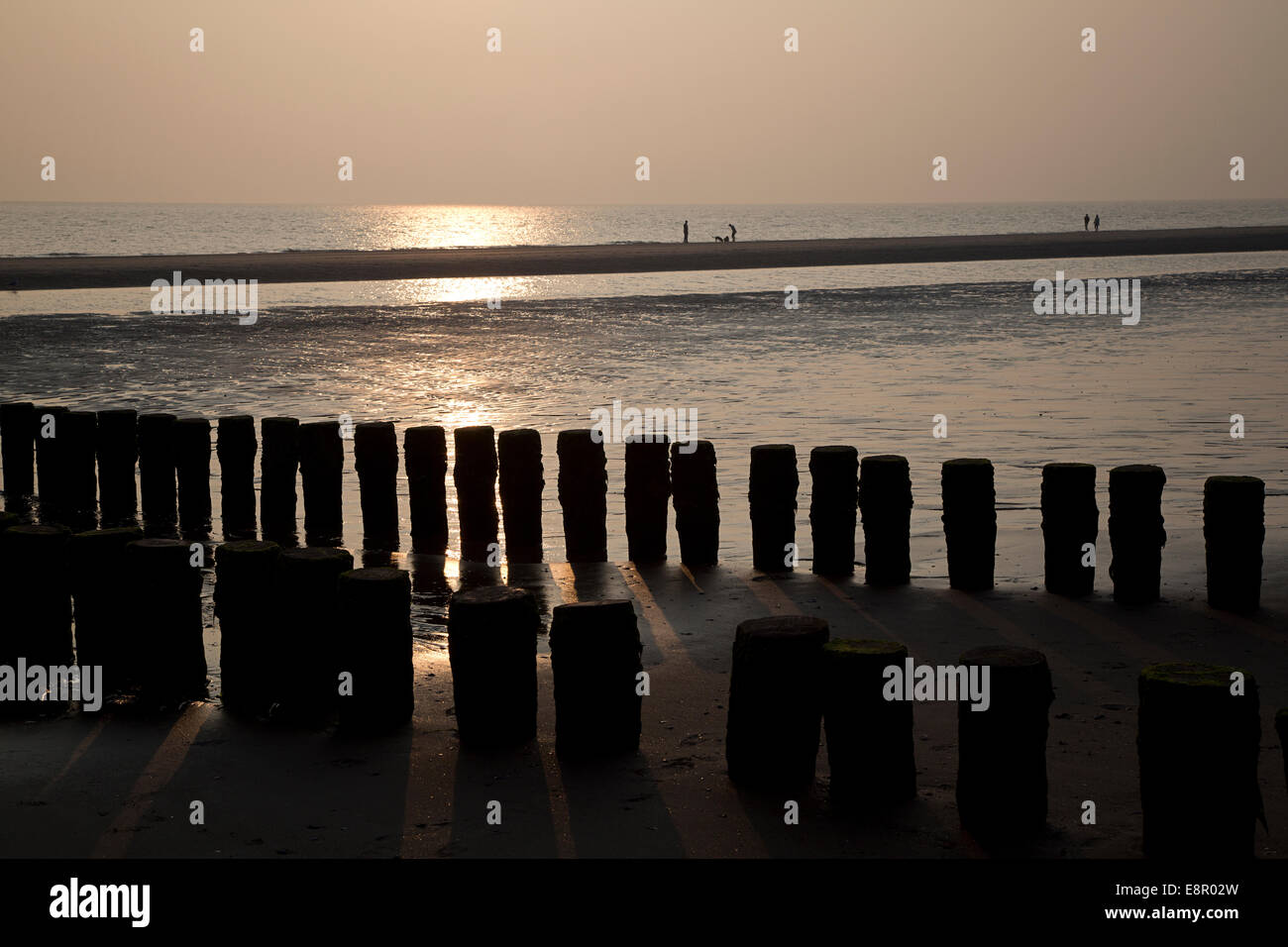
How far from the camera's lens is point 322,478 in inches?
362

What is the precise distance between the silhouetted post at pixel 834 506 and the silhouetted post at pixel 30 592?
13.6ft

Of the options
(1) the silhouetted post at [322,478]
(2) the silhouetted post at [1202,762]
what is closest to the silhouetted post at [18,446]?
(1) the silhouetted post at [322,478]

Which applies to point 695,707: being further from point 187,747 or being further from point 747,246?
point 747,246

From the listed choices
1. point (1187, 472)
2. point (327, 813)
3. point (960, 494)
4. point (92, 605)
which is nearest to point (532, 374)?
point (1187, 472)

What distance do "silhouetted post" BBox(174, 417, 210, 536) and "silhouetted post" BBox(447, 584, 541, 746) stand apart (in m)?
5.11

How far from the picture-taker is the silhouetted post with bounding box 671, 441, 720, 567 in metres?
8.23

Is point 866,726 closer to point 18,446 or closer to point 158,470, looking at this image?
point 158,470

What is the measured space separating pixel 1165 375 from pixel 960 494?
12.5 metres

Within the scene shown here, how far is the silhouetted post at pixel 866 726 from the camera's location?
4266 mm

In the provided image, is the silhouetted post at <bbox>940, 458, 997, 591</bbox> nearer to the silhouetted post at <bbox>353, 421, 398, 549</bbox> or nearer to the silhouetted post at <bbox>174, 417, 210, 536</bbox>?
the silhouetted post at <bbox>353, 421, 398, 549</bbox>

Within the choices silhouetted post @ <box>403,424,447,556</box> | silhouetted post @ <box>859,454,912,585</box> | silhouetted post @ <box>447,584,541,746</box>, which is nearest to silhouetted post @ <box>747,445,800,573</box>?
silhouetted post @ <box>859,454,912,585</box>

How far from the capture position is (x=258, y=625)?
211 inches

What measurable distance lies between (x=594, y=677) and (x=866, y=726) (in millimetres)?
1035
